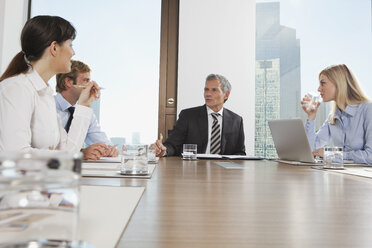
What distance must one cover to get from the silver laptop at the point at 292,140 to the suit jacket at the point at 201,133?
0.84 meters

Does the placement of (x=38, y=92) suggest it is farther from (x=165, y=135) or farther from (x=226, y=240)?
(x=165, y=135)

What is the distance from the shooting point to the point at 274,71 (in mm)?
3920

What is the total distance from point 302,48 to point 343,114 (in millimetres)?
1545

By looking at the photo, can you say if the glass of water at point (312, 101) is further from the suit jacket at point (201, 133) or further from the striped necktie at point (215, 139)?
the striped necktie at point (215, 139)

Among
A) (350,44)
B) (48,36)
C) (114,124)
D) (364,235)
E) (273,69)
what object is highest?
(350,44)

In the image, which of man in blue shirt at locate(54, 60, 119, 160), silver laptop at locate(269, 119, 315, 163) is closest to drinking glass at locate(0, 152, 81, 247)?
silver laptop at locate(269, 119, 315, 163)

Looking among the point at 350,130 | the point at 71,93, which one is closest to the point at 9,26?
the point at 71,93

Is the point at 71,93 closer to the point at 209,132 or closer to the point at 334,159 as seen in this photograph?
the point at 209,132

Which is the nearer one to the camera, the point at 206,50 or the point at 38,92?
the point at 38,92

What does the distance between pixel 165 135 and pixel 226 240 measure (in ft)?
11.2

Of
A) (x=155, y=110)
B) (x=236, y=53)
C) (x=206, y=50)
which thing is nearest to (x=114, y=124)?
(x=155, y=110)

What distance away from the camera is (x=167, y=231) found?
0.39 metres

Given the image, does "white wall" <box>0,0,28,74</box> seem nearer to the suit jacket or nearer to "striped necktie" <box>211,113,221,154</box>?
the suit jacket

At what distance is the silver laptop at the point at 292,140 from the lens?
1699 millimetres
